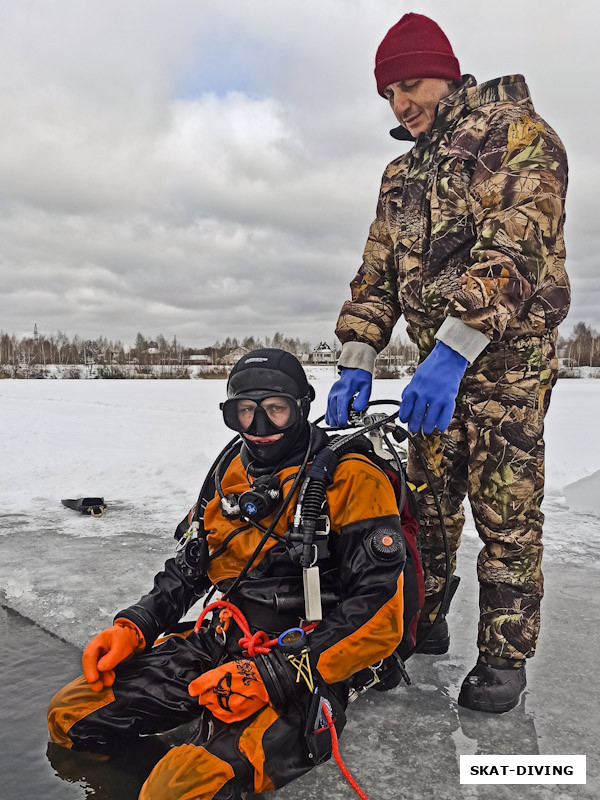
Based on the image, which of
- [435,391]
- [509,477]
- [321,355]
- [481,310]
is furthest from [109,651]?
[321,355]

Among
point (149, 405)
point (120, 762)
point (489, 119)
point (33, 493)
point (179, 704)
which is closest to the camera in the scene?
point (120, 762)

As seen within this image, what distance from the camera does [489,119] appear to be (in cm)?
213

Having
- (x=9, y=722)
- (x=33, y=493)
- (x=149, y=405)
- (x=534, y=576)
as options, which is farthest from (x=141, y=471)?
(x=149, y=405)

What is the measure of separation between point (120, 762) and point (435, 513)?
141 centimetres

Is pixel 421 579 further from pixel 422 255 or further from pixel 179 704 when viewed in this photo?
pixel 422 255

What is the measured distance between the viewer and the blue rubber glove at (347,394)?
8.07 feet

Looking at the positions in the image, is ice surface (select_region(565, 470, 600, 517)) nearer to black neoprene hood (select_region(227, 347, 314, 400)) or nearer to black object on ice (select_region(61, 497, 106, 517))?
black neoprene hood (select_region(227, 347, 314, 400))

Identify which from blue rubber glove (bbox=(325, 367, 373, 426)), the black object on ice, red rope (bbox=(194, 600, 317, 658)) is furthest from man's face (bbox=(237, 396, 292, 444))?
the black object on ice

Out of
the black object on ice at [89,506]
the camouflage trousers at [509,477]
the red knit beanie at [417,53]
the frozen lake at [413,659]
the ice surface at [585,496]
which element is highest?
the red knit beanie at [417,53]

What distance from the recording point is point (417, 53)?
7.34 ft

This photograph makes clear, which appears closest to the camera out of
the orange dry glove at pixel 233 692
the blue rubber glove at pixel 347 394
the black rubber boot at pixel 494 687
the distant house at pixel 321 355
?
the orange dry glove at pixel 233 692

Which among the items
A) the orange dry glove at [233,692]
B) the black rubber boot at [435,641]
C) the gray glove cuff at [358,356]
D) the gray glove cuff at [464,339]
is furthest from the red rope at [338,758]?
the gray glove cuff at [358,356]

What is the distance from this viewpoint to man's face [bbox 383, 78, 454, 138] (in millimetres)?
2303

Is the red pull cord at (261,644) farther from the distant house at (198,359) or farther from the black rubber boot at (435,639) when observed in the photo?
the distant house at (198,359)
